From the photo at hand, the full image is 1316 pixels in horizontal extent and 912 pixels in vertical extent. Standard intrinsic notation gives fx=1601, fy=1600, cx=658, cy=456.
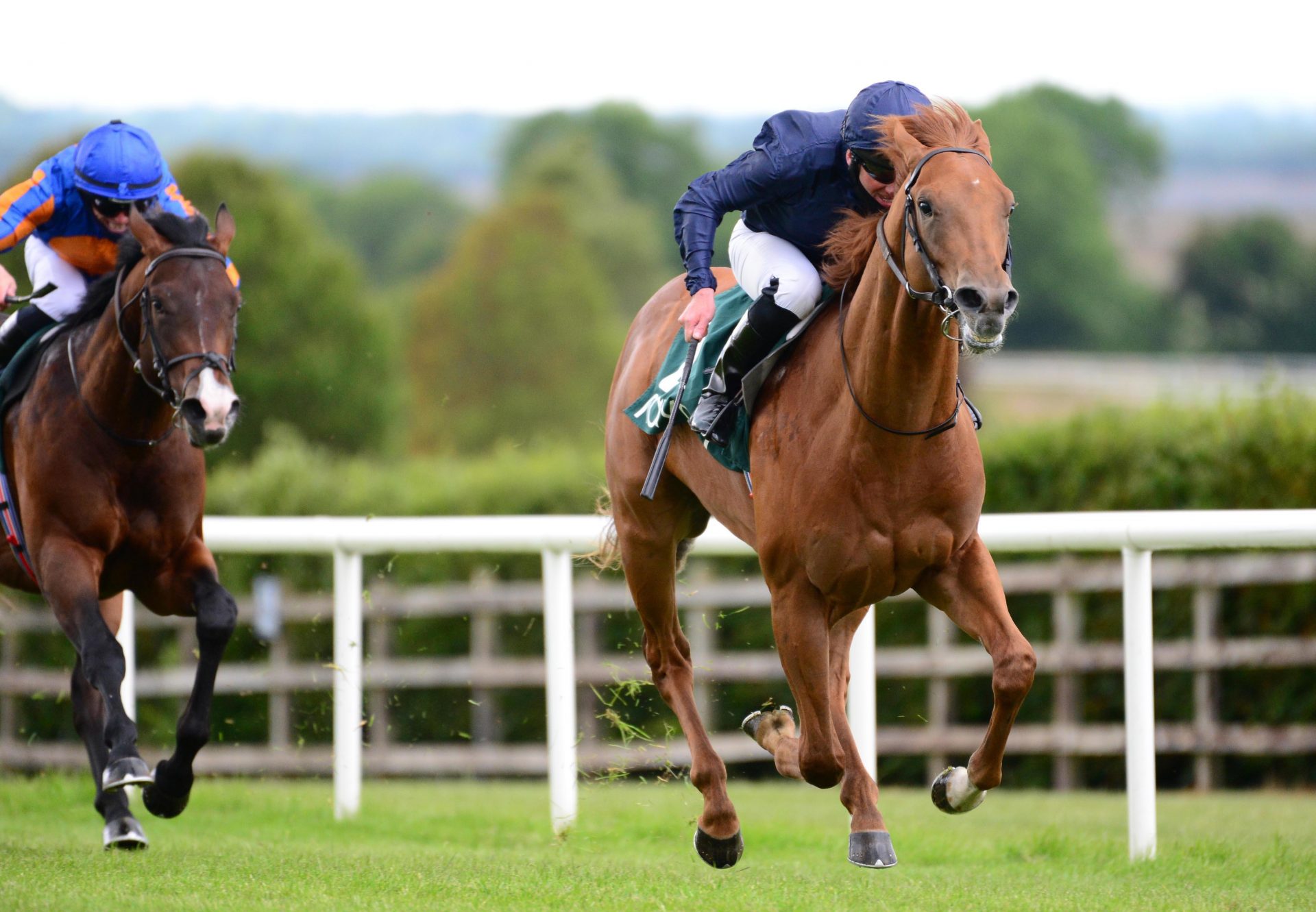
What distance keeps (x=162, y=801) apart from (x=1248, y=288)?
70.1m

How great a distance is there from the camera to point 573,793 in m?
6.30

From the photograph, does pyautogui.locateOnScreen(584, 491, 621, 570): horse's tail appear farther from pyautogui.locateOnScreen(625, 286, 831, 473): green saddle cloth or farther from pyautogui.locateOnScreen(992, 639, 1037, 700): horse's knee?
pyautogui.locateOnScreen(992, 639, 1037, 700): horse's knee

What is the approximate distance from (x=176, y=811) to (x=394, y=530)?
5.28 feet

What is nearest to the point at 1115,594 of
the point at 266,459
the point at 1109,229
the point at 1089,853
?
the point at 1089,853

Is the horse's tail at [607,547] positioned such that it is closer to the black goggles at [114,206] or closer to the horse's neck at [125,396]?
the horse's neck at [125,396]

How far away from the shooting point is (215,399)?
4.77 m

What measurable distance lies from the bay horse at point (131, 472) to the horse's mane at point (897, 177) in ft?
6.22

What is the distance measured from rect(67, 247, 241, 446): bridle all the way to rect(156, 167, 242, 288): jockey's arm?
0.18 m

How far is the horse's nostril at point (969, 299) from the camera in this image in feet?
12.0

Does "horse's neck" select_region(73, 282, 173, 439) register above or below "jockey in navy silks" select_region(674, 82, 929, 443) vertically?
below

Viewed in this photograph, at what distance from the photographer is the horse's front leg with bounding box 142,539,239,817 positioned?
5305 mm

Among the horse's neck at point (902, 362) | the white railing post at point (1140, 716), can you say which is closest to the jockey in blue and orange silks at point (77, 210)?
the horse's neck at point (902, 362)

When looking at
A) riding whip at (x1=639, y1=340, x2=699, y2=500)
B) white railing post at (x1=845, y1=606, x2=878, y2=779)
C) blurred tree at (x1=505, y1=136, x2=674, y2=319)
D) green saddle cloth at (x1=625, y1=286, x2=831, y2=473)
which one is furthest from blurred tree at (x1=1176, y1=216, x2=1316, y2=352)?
riding whip at (x1=639, y1=340, x2=699, y2=500)

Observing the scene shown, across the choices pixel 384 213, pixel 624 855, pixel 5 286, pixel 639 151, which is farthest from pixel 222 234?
pixel 384 213
